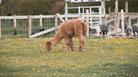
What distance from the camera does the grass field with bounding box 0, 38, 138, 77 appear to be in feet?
45.4

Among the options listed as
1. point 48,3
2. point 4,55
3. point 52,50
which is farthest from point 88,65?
point 48,3

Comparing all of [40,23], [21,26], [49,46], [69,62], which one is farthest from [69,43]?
[21,26]

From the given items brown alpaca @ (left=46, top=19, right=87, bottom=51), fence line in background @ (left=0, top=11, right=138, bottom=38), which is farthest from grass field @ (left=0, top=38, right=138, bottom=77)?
fence line in background @ (left=0, top=11, right=138, bottom=38)

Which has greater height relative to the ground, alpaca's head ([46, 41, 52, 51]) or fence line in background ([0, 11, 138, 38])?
fence line in background ([0, 11, 138, 38])

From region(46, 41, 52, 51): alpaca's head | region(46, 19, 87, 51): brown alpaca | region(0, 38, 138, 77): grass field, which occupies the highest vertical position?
region(46, 19, 87, 51): brown alpaca

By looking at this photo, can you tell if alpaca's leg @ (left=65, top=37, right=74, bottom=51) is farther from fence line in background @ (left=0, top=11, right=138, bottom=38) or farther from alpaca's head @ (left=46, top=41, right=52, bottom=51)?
fence line in background @ (left=0, top=11, right=138, bottom=38)

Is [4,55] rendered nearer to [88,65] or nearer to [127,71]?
[88,65]

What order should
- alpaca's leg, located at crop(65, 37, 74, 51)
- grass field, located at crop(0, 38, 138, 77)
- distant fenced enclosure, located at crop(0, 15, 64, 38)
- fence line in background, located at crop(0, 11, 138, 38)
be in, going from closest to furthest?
grass field, located at crop(0, 38, 138, 77), alpaca's leg, located at crop(65, 37, 74, 51), fence line in background, located at crop(0, 11, 138, 38), distant fenced enclosure, located at crop(0, 15, 64, 38)

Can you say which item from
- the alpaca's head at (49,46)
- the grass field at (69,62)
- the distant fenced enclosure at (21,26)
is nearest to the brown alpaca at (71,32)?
the alpaca's head at (49,46)

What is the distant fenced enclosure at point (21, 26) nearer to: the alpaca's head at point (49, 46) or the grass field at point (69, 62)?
the grass field at point (69, 62)

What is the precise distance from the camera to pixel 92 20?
1455 inches

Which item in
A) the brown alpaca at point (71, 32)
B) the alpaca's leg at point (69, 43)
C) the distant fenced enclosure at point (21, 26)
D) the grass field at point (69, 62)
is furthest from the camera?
the distant fenced enclosure at point (21, 26)

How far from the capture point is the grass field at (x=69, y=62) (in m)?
13.8

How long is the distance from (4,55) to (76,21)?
3501 millimetres
